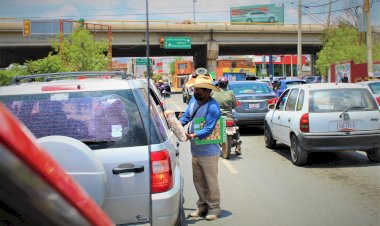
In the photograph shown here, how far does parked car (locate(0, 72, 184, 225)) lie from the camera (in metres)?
3.47

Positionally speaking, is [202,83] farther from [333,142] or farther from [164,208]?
[333,142]

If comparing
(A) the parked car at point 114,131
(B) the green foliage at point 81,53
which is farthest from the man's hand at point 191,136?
(B) the green foliage at point 81,53

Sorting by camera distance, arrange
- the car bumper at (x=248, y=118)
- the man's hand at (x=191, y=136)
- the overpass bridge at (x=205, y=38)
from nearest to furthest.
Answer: the man's hand at (x=191, y=136) → the car bumper at (x=248, y=118) → the overpass bridge at (x=205, y=38)

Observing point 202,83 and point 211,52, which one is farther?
point 211,52

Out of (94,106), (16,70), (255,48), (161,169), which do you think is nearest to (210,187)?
(161,169)

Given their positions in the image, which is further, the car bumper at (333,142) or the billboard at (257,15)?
the billboard at (257,15)

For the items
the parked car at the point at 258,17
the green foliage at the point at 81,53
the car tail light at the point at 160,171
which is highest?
the parked car at the point at 258,17

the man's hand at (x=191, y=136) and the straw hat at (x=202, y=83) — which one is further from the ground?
the straw hat at (x=202, y=83)

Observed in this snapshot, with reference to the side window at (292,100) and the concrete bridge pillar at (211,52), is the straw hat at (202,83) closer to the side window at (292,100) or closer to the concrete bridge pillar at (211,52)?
the side window at (292,100)

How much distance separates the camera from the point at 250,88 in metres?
15.3

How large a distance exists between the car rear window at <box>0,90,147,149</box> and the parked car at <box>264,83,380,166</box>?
5559 mm

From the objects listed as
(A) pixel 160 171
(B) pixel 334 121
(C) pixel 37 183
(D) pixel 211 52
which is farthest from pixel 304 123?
(D) pixel 211 52

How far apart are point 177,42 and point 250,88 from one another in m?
32.0

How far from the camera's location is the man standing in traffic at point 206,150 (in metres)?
5.48
